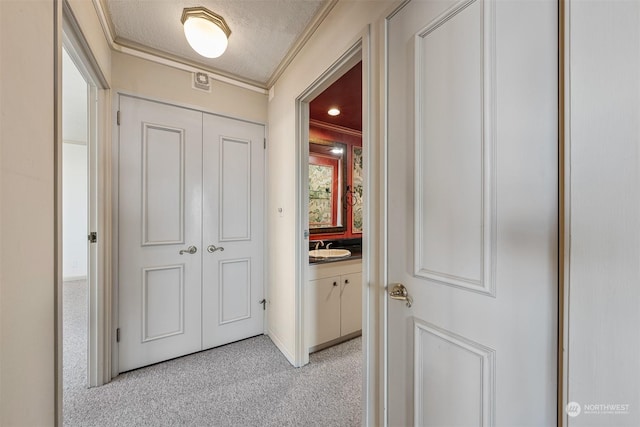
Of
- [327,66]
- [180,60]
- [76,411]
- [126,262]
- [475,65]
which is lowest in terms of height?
[76,411]

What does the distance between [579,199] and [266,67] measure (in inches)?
90.3

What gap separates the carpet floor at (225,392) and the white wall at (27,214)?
781mm

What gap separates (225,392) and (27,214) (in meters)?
1.55

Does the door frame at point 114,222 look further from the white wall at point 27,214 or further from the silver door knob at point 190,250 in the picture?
the white wall at point 27,214

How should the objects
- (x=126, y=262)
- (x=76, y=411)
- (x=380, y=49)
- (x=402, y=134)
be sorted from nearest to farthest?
(x=402, y=134) → (x=380, y=49) → (x=76, y=411) → (x=126, y=262)

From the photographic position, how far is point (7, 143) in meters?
0.69

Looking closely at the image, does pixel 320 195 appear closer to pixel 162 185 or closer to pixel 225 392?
pixel 162 185

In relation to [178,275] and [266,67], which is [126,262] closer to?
[178,275]

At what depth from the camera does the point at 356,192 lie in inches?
127

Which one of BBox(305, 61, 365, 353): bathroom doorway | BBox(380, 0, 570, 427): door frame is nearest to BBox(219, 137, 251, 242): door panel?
BBox(305, 61, 365, 353): bathroom doorway

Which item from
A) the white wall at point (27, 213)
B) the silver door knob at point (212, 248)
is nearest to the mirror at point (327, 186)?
the silver door knob at point (212, 248)

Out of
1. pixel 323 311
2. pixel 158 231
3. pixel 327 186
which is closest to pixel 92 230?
pixel 158 231

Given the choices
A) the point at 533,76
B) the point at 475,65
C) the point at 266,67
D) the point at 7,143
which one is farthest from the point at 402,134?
the point at 266,67

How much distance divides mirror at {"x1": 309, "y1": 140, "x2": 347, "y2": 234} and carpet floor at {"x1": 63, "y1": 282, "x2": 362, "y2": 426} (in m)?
1.35
